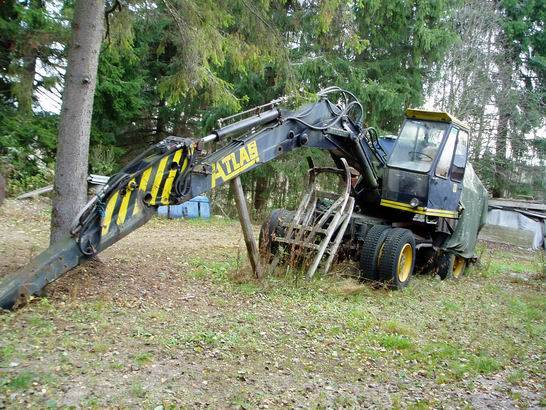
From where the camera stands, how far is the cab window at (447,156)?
927 cm

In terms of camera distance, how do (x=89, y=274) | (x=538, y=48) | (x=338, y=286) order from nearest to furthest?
(x=89, y=274)
(x=338, y=286)
(x=538, y=48)

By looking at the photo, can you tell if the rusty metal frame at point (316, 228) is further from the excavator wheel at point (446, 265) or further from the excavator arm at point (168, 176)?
the excavator wheel at point (446, 265)

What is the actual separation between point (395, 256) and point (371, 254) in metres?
0.36

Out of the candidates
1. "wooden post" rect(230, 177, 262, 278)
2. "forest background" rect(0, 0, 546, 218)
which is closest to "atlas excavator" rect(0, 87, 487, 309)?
"wooden post" rect(230, 177, 262, 278)

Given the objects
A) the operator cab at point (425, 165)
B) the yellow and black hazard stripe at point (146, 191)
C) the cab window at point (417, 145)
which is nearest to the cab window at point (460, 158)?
the operator cab at point (425, 165)

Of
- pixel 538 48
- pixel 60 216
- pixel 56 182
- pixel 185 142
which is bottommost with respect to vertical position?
pixel 60 216

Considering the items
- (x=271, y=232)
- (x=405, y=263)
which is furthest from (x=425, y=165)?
(x=271, y=232)

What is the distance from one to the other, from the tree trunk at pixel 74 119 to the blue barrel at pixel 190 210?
29.1 feet

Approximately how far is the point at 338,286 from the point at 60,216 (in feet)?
12.6

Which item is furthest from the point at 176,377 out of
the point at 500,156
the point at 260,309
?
the point at 500,156

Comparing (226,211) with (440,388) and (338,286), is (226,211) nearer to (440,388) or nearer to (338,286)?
(338,286)

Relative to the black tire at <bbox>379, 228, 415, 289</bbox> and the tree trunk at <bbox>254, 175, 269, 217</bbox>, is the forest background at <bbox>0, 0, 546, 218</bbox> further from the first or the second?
the black tire at <bbox>379, 228, 415, 289</bbox>

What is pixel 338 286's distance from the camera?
7824mm

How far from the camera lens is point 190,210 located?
627 inches
